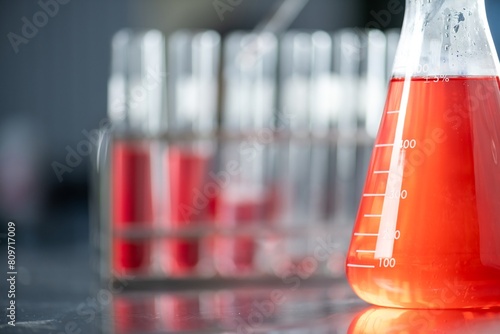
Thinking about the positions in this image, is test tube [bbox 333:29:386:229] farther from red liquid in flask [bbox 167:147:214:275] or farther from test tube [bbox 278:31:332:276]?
red liquid in flask [bbox 167:147:214:275]

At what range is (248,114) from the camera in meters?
1.52

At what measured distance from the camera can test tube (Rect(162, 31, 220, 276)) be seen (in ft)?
4.42

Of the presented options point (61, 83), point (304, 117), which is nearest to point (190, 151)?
point (304, 117)

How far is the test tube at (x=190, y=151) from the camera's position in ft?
4.42

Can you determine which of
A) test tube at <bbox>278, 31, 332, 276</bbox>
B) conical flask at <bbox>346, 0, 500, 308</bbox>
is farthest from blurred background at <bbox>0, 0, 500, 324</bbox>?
conical flask at <bbox>346, 0, 500, 308</bbox>

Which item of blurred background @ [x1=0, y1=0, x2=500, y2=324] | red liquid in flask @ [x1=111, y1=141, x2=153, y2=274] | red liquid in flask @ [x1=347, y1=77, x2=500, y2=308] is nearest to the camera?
red liquid in flask @ [x1=347, y1=77, x2=500, y2=308]

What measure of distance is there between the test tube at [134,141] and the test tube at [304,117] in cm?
24

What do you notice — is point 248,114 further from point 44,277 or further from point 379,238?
point 379,238

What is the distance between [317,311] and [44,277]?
0.66m

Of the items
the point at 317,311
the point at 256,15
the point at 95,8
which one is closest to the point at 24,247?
the point at 95,8

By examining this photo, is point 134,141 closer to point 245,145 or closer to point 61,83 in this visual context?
point 245,145

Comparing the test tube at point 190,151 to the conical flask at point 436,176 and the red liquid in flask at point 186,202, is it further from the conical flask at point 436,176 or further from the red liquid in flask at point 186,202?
the conical flask at point 436,176

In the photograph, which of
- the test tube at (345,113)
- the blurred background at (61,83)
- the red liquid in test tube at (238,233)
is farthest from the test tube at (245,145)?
the blurred background at (61,83)

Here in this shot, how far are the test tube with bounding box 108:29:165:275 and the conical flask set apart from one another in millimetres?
626
